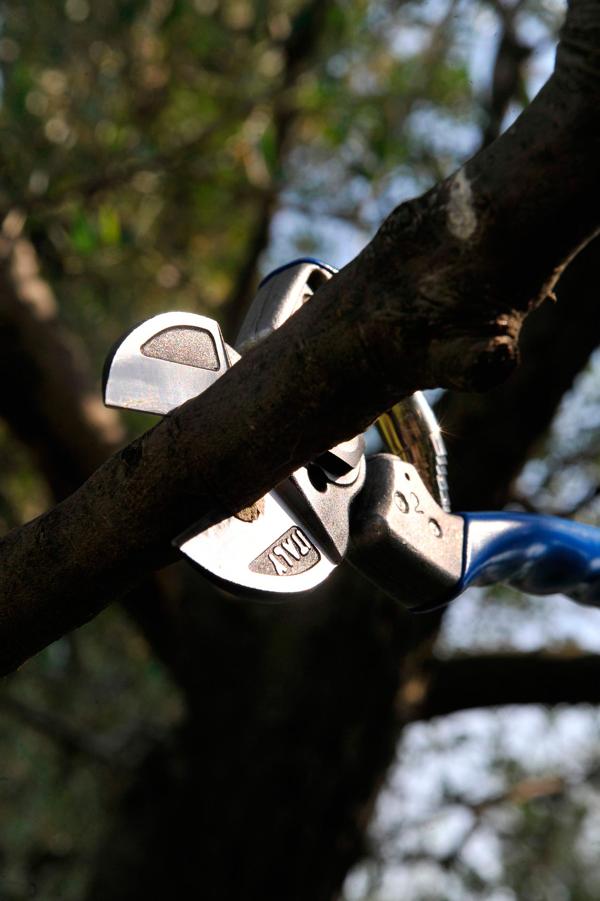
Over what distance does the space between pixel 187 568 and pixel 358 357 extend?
2.93 metres

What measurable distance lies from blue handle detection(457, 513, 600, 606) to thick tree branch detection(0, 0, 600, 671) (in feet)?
1.89

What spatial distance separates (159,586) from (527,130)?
9.88 ft

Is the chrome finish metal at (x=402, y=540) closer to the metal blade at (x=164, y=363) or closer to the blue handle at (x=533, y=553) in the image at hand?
the blue handle at (x=533, y=553)

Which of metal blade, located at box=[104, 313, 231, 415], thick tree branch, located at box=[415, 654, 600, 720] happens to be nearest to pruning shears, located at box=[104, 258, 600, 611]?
metal blade, located at box=[104, 313, 231, 415]

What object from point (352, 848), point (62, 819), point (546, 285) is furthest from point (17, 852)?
point (546, 285)

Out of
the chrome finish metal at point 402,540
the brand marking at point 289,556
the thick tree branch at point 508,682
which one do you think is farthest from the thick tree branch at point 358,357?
the thick tree branch at point 508,682

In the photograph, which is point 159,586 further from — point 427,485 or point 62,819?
point 62,819

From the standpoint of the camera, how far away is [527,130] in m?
0.83

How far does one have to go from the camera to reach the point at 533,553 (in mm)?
1749

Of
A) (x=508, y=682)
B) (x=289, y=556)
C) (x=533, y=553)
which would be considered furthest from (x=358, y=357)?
(x=508, y=682)

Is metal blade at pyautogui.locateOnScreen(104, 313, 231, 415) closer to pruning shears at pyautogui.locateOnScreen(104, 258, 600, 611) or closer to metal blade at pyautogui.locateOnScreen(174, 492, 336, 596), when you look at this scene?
pruning shears at pyautogui.locateOnScreen(104, 258, 600, 611)

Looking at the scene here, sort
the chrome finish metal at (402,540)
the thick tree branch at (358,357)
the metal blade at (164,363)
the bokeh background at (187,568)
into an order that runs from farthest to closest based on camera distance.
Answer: the bokeh background at (187,568) < the chrome finish metal at (402,540) < the metal blade at (164,363) < the thick tree branch at (358,357)

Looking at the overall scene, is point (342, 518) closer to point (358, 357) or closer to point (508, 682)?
point (358, 357)

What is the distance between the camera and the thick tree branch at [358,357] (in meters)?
0.82
